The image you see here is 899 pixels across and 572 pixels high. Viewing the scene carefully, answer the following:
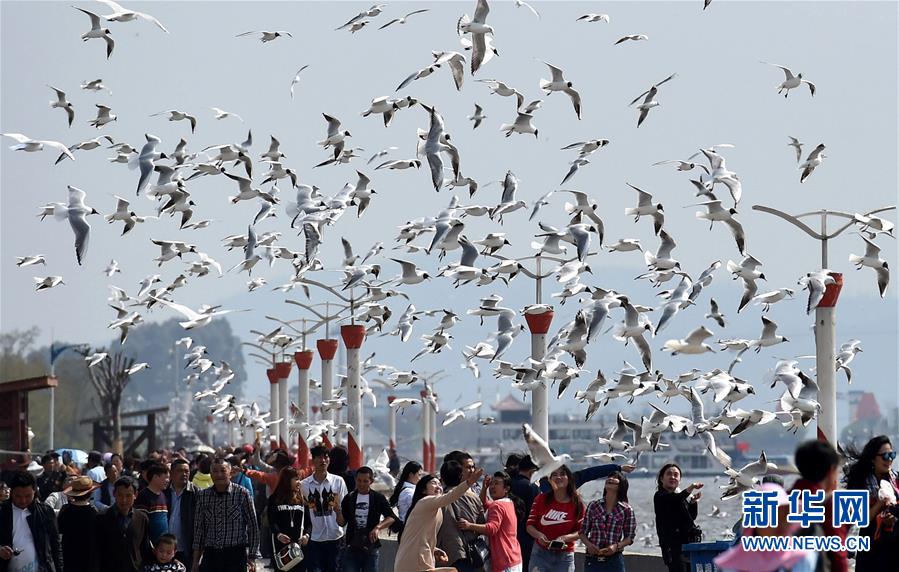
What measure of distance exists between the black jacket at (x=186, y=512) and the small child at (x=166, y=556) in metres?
0.75

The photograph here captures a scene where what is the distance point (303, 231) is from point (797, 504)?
15495 mm

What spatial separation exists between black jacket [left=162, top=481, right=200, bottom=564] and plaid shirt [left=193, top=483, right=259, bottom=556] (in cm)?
17

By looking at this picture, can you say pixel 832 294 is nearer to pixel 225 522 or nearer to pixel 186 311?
pixel 225 522

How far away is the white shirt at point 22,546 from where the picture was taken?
Answer: 13.9 m

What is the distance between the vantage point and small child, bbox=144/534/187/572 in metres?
13.8

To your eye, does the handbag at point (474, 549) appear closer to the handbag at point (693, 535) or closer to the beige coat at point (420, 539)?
the beige coat at point (420, 539)

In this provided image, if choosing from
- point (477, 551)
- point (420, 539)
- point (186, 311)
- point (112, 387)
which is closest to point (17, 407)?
point (186, 311)

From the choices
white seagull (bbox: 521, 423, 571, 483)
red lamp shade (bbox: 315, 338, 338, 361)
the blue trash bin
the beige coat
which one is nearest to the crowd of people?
the beige coat

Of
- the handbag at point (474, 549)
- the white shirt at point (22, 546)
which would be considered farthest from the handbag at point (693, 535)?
the white shirt at point (22, 546)

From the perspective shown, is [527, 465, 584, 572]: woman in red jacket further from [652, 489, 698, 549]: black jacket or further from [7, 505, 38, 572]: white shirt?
[7, 505, 38, 572]: white shirt

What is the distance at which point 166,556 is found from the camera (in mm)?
13805

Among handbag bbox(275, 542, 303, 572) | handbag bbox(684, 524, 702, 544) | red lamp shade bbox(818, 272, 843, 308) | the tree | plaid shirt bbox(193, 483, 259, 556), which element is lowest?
handbag bbox(275, 542, 303, 572)

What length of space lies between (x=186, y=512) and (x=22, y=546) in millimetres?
1512

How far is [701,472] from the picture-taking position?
19700 cm
